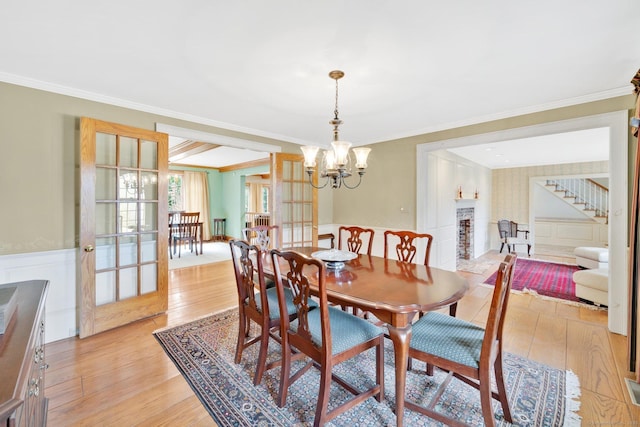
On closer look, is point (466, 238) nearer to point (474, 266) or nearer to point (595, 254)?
point (474, 266)

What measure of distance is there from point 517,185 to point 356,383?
7861mm

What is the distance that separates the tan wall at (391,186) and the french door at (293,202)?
810mm

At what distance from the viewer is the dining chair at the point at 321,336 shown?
149 centimetres

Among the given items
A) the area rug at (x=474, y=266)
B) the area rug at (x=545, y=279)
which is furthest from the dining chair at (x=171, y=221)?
the area rug at (x=545, y=279)

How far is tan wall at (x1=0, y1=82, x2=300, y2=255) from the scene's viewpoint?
93.0 inches

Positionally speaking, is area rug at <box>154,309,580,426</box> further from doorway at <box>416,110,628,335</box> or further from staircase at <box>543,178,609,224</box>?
staircase at <box>543,178,609,224</box>

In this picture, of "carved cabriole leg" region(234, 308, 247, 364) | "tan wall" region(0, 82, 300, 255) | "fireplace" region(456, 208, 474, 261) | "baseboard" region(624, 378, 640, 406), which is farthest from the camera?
"fireplace" region(456, 208, 474, 261)

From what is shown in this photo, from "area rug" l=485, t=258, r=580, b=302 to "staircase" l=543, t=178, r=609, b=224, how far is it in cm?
293

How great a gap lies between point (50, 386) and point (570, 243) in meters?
10.5

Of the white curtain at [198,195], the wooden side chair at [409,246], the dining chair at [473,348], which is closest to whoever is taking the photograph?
the dining chair at [473,348]

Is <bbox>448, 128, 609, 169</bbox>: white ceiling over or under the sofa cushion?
over

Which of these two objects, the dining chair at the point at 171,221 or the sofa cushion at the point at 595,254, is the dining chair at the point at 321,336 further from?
the dining chair at the point at 171,221

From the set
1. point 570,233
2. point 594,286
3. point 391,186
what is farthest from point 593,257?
point 570,233

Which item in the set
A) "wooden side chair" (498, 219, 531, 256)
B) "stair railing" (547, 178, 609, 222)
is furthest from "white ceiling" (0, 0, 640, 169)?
"stair railing" (547, 178, 609, 222)
